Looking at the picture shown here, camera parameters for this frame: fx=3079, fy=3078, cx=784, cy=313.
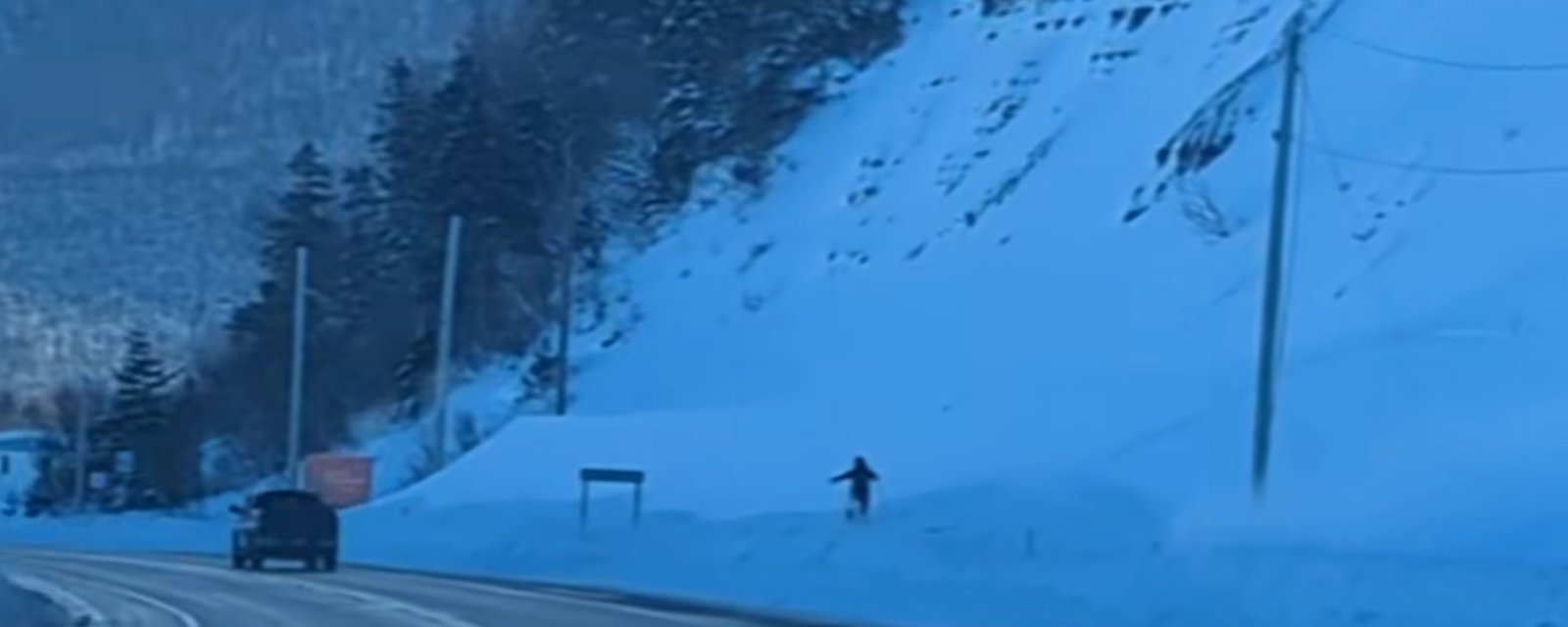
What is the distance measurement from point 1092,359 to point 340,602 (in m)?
27.5

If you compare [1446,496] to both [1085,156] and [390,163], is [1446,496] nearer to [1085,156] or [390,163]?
[1085,156]

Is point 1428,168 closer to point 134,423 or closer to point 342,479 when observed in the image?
point 342,479

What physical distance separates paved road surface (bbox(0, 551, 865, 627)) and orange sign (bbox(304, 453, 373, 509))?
2447 cm

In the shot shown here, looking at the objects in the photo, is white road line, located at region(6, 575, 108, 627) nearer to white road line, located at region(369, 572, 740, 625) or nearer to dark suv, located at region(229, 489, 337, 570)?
white road line, located at region(369, 572, 740, 625)

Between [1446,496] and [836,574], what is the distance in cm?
854

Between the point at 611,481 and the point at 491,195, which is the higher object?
the point at 491,195

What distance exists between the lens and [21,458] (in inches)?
5920

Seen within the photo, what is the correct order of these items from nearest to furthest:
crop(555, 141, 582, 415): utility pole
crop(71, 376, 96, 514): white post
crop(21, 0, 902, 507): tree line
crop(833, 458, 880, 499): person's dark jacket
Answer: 1. crop(833, 458, 880, 499): person's dark jacket
2. crop(555, 141, 582, 415): utility pole
3. crop(21, 0, 902, 507): tree line
4. crop(71, 376, 96, 514): white post

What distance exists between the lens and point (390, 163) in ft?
343

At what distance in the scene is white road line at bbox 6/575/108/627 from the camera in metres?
30.0

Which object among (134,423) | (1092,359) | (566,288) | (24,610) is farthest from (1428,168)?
(134,423)

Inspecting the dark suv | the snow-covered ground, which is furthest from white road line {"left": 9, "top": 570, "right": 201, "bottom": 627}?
the snow-covered ground

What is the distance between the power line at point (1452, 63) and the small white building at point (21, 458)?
234 feet

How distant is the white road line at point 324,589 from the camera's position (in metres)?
30.3
